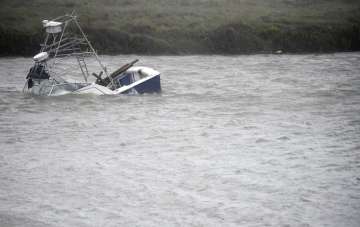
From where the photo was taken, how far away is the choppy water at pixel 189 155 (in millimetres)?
13211

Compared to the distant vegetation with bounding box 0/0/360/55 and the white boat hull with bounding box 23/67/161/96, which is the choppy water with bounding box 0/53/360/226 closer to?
the white boat hull with bounding box 23/67/161/96

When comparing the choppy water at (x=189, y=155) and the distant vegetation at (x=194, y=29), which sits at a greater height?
the distant vegetation at (x=194, y=29)

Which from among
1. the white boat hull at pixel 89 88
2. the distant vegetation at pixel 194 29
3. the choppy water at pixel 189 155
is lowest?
the choppy water at pixel 189 155

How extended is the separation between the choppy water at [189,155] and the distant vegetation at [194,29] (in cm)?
880

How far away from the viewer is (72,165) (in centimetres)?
1647

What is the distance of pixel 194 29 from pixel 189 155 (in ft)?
73.9

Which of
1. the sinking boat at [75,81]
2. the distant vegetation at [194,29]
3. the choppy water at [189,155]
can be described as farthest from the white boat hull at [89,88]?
the distant vegetation at [194,29]

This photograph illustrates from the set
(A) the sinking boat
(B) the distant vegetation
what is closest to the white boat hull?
(A) the sinking boat

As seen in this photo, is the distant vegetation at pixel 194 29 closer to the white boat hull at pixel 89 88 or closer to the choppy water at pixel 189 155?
the choppy water at pixel 189 155

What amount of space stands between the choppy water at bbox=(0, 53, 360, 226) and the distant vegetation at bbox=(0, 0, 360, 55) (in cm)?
880

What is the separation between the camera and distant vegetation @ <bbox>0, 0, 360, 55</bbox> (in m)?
37.8

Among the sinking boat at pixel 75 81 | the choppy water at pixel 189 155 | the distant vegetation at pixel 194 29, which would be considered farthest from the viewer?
the distant vegetation at pixel 194 29

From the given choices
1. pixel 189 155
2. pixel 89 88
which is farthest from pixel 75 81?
pixel 189 155

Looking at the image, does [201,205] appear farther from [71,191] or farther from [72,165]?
[72,165]
